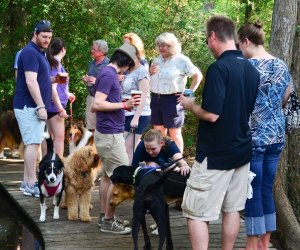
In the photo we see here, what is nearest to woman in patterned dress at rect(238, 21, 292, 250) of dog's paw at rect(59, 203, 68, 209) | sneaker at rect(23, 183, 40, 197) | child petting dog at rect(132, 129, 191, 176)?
child petting dog at rect(132, 129, 191, 176)

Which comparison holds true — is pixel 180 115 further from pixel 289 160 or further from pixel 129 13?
pixel 129 13

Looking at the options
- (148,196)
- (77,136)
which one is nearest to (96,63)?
(77,136)

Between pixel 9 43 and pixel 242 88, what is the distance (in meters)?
8.08

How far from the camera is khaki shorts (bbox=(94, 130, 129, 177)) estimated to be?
206 inches

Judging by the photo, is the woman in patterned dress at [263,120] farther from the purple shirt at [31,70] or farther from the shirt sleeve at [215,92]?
the purple shirt at [31,70]

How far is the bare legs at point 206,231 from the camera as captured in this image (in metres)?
4.08

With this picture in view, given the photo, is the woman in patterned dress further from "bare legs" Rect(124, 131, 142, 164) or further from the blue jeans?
"bare legs" Rect(124, 131, 142, 164)

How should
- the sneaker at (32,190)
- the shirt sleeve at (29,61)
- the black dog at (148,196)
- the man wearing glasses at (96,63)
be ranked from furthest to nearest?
the man wearing glasses at (96,63) < the sneaker at (32,190) < the shirt sleeve at (29,61) < the black dog at (148,196)

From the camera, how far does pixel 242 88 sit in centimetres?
396

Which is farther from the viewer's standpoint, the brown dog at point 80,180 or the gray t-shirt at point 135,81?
the gray t-shirt at point 135,81

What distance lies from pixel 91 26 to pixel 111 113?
579 cm

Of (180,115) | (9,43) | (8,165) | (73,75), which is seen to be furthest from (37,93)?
(9,43)

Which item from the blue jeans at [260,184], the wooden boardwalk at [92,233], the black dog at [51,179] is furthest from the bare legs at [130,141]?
the blue jeans at [260,184]

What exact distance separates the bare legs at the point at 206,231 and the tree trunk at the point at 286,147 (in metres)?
2.60
